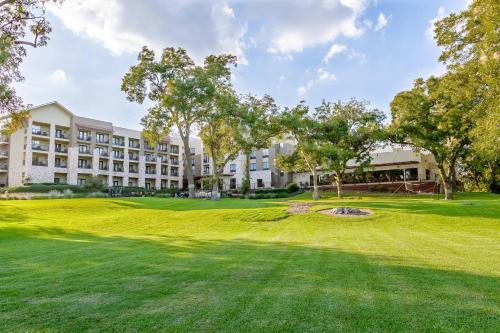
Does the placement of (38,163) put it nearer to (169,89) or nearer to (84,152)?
(84,152)

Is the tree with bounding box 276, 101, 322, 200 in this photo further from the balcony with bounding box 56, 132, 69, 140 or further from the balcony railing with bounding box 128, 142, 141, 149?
the balcony railing with bounding box 128, 142, 141, 149

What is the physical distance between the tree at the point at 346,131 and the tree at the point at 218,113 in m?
9.77

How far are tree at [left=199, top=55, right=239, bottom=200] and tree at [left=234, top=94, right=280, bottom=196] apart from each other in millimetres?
979

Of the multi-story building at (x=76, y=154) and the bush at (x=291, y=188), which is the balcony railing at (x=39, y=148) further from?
the bush at (x=291, y=188)

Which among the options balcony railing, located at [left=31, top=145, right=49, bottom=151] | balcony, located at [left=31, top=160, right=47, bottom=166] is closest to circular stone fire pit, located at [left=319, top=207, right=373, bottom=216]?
balcony, located at [left=31, top=160, right=47, bottom=166]

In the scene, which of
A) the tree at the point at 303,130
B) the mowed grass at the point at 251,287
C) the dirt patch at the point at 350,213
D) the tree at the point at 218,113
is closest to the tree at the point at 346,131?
the tree at the point at 303,130

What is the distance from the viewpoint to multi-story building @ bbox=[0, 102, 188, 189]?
186ft

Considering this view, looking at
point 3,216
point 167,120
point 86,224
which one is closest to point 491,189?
point 167,120

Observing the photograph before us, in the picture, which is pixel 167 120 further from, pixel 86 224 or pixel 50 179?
pixel 50 179

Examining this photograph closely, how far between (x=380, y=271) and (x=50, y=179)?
2433 inches

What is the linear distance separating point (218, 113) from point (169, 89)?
5.77 meters

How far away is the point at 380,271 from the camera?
6.83m

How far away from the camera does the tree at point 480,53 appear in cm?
1664

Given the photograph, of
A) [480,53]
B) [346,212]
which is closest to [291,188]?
[346,212]
